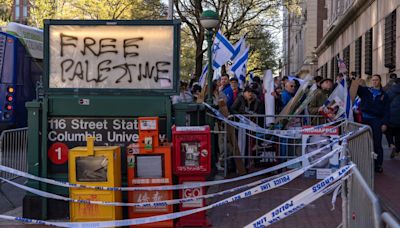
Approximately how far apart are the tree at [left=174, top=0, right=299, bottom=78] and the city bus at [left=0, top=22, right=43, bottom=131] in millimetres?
10774

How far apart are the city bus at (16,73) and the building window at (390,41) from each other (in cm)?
1148

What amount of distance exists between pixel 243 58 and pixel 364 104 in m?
5.46

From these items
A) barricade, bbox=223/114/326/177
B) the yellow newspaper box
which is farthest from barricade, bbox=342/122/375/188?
barricade, bbox=223/114/326/177

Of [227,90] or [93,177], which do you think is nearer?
[93,177]

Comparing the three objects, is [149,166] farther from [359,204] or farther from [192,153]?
[359,204]

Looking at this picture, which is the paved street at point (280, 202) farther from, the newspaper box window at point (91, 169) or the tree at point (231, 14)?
the tree at point (231, 14)

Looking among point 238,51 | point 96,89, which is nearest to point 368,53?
point 238,51

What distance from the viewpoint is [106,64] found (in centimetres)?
732

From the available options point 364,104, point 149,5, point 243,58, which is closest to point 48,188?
point 364,104

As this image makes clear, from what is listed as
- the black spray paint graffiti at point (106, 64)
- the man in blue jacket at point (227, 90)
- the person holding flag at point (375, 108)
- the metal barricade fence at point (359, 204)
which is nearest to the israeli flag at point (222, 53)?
the man in blue jacket at point (227, 90)

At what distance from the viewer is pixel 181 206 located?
680 cm

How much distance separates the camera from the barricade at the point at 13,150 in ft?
28.5

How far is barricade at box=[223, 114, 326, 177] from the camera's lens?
1067 centimetres

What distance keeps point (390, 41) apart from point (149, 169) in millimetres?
13639
